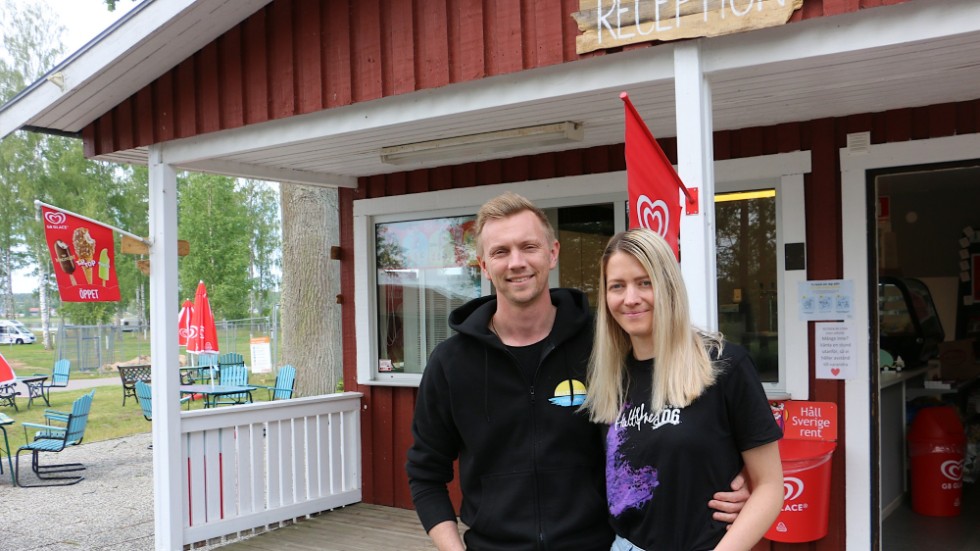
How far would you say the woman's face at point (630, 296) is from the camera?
6.05ft

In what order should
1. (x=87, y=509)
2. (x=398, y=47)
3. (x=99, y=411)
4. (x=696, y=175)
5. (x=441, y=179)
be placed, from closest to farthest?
(x=696, y=175)
(x=398, y=47)
(x=441, y=179)
(x=87, y=509)
(x=99, y=411)

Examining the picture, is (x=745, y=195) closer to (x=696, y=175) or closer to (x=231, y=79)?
(x=696, y=175)

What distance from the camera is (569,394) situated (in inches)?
80.4

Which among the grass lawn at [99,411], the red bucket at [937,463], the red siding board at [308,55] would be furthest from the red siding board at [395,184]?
the grass lawn at [99,411]

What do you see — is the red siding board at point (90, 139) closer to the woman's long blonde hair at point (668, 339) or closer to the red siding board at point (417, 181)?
the red siding board at point (417, 181)

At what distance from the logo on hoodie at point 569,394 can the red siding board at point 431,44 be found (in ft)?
7.53

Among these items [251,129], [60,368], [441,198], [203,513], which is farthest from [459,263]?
[60,368]

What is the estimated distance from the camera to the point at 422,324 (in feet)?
20.6

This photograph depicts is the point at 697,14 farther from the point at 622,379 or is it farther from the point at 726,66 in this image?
the point at 622,379

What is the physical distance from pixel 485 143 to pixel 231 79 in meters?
1.50

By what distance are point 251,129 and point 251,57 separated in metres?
0.40

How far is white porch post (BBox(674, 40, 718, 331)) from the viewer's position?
10.5 feet

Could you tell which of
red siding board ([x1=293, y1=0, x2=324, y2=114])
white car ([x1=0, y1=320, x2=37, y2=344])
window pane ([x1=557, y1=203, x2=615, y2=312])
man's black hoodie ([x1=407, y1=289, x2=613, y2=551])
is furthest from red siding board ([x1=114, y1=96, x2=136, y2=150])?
white car ([x1=0, y1=320, x2=37, y2=344])

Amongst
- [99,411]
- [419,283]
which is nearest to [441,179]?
[419,283]
